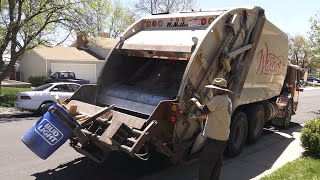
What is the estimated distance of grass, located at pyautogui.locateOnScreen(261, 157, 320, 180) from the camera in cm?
641

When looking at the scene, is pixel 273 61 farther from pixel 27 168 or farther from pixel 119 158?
pixel 27 168

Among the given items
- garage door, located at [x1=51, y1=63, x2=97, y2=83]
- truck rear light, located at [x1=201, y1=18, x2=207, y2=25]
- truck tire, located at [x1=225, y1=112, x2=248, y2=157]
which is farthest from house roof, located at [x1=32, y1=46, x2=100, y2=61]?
truck rear light, located at [x1=201, y1=18, x2=207, y2=25]

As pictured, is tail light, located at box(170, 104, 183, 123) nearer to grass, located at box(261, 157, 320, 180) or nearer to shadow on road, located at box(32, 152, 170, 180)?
shadow on road, located at box(32, 152, 170, 180)

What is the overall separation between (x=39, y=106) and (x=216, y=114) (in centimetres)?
997

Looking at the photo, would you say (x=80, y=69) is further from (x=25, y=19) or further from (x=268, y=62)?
(x=268, y=62)

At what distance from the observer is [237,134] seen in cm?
838

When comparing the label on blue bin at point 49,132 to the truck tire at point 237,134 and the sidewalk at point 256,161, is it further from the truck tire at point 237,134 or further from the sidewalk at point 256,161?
the truck tire at point 237,134

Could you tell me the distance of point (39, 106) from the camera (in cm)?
1416

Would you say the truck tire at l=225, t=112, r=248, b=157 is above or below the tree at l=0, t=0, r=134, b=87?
below

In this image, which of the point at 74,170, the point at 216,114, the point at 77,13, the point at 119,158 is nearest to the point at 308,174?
the point at 216,114

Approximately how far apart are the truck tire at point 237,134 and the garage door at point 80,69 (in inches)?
1197

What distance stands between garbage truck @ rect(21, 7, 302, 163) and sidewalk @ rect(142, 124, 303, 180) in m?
0.33

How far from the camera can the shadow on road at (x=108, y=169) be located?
6.48 m

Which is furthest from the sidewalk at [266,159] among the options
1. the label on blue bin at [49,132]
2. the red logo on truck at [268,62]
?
the label on blue bin at [49,132]
